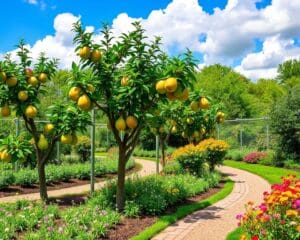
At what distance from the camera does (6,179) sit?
12.9 meters

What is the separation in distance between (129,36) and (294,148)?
47.0ft

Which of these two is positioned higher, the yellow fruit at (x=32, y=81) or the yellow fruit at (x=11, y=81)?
the yellow fruit at (x=32, y=81)

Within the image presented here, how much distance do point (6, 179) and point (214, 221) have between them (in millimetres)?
7058

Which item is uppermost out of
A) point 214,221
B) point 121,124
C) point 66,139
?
point 121,124

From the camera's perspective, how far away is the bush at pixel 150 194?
29.4ft

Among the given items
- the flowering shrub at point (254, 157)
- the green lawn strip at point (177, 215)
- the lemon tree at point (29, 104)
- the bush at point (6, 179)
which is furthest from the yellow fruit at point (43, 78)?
the flowering shrub at point (254, 157)

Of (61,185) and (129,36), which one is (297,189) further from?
(61,185)

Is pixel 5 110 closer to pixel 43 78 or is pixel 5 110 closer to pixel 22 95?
pixel 22 95

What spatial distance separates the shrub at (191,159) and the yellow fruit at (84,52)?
6314 millimetres

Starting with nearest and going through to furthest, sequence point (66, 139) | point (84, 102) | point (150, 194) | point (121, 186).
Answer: point (84, 102) → point (121, 186) → point (66, 139) → point (150, 194)

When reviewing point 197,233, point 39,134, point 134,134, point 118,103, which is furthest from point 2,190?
point 197,233

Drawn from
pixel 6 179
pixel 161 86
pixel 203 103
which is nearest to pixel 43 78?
pixel 161 86

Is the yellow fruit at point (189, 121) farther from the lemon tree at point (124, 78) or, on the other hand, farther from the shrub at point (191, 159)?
the lemon tree at point (124, 78)

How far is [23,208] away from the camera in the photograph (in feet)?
28.5
